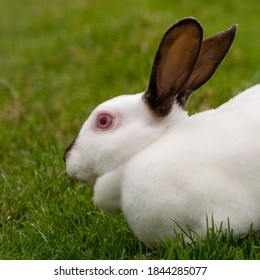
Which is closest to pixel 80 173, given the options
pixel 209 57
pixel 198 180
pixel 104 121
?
pixel 104 121

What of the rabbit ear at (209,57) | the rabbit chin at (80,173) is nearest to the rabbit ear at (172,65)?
the rabbit ear at (209,57)

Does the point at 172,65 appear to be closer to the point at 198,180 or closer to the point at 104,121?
the point at 104,121

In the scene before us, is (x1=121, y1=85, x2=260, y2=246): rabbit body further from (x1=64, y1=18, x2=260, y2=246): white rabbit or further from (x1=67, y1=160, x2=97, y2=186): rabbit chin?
(x1=67, y1=160, x2=97, y2=186): rabbit chin

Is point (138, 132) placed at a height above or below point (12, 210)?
above

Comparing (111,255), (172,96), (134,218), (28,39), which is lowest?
(28,39)

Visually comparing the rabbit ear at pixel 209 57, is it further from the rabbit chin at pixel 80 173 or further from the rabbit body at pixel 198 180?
the rabbit chin at pixel 80 173

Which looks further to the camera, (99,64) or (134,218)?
(99,64)

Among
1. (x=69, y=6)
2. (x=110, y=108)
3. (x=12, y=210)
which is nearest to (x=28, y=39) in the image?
(x=69, y=6)

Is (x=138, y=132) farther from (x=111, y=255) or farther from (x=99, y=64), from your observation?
(x=99, y=64)
